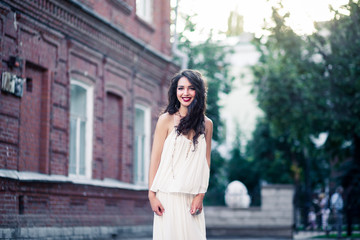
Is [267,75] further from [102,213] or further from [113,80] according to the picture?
[102,213]

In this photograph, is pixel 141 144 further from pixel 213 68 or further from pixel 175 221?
pixel 175 221

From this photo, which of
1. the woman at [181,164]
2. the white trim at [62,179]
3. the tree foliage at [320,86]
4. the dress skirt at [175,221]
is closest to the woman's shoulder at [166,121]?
the woman at [181,164]

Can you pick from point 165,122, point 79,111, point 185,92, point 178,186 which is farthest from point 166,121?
point 79,111

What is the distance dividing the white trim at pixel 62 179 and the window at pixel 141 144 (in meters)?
0.89

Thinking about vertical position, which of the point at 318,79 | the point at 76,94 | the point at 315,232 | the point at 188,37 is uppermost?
the point at 188,37

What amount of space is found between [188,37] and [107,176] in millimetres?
10432

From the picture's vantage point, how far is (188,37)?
2628 centimetres

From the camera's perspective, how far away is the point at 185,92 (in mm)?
5391

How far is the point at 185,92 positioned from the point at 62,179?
856cm

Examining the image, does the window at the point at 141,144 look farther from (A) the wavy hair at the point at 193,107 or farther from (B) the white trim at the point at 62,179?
(A) the wavy hair at the point at 193,107

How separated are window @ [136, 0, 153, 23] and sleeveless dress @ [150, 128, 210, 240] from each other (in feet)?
47.2

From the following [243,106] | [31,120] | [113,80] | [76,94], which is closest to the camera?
[31,120]

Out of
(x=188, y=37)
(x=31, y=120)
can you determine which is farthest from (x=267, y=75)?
(x=31, y=120)

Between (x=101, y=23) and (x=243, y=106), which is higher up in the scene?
(x=243, y=106)
